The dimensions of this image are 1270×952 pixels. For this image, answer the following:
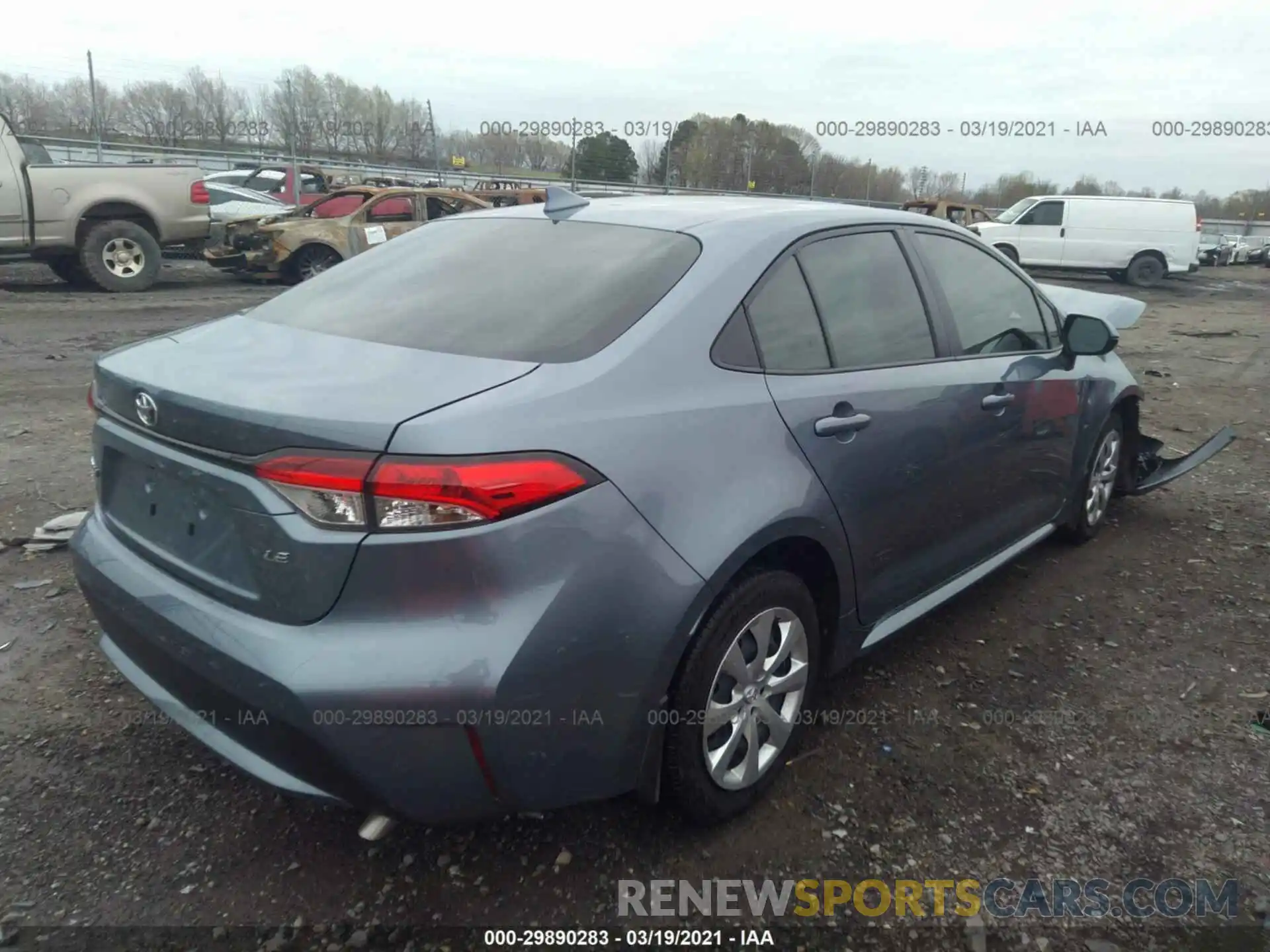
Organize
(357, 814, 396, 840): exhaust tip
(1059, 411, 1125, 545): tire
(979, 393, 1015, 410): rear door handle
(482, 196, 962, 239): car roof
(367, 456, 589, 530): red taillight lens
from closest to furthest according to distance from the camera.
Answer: (367, 456, 589, 530): red taillight lens < (357, 814, 396, 840): exhaust tip < (482, 196, 962, 239): car roof < (979, 393, 1015, 410): rear door handle < (1059, 411, 1125, 545): tire

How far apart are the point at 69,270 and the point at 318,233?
3.30 m

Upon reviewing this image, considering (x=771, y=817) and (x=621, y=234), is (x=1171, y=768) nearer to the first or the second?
(x=771, y=817)

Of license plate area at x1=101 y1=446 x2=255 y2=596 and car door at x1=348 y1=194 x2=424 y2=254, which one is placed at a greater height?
car door at x1=348 y1=194 x2=424 y2=254

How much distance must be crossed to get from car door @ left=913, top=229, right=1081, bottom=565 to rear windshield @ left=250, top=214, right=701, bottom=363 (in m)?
1.21

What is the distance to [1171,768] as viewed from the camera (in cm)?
276

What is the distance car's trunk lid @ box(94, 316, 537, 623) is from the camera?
1817 millimetres

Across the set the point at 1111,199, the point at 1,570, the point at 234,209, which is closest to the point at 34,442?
the point at 1,570

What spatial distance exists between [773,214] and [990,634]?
6.33 ft

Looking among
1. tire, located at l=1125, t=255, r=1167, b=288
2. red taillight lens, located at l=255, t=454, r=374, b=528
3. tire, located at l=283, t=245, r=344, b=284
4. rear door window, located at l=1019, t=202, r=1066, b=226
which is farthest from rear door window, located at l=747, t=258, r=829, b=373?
tire, located at l=1125, t=255, r=1167, b=288

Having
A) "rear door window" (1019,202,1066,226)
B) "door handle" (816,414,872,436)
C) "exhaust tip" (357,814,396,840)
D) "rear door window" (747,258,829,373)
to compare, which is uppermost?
"rear door window" (1019,202,1066,226)

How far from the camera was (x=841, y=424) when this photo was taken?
98.8 inches

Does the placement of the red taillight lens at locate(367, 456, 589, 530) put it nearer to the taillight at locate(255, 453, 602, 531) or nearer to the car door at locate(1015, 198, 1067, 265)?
the taillight at locate(255, 453, 602, 531)

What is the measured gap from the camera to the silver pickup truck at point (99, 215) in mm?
10523

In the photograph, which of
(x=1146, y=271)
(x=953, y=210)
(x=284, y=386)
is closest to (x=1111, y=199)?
(x=1146, y=271)
